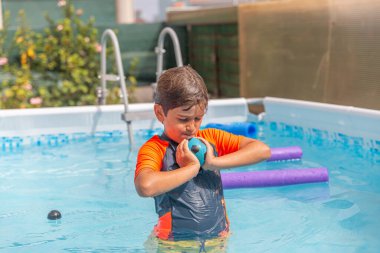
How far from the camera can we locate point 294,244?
3.77 meters

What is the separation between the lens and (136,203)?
4758 mm

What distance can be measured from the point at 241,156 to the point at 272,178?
2172mm

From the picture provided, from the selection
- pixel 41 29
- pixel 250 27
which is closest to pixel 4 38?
pixel 41 29

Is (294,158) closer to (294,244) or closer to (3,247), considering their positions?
(294,244)

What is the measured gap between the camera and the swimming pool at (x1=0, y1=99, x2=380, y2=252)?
3955 millimetres

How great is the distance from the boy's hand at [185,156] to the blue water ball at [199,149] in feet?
0.07

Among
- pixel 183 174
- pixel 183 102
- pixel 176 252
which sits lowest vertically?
pixel 176 252

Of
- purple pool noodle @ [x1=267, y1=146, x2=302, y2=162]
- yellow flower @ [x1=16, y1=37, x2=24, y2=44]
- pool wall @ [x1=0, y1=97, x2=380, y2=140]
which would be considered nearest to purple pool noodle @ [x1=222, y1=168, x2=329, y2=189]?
purple pool noodle @ [x1=267, y1=146, x2=302, y2=162]

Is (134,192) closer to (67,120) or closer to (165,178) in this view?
(67,120)

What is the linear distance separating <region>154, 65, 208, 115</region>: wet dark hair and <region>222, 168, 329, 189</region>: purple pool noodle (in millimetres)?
2143

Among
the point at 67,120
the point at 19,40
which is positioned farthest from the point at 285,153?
the point at 19,40

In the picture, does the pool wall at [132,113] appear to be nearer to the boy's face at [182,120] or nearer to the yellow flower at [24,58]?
the yellow flower at [24,58]

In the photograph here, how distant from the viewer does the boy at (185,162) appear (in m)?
2.60

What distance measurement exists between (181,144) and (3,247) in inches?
68.8
